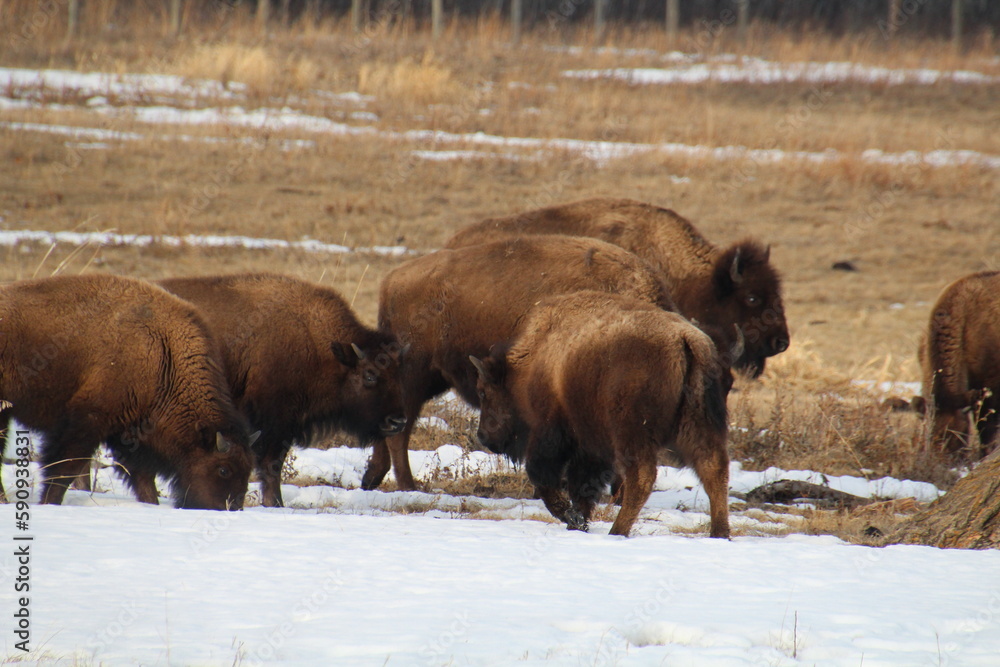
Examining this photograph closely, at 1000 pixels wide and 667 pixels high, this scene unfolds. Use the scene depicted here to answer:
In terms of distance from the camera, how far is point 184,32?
27797mm

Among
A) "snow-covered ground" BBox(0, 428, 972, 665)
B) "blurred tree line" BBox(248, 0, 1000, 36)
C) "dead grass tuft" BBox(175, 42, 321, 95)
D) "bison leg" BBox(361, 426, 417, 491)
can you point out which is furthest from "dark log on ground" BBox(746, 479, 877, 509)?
"blurred tree line" BBox(248, 0, 1000, 36)

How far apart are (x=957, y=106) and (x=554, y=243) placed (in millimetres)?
24112

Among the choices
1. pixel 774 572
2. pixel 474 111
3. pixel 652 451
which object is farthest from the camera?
pixel 474 111

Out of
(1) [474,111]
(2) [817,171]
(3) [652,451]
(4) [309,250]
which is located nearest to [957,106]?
(2) [817,171]

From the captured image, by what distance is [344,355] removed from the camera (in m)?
7.28

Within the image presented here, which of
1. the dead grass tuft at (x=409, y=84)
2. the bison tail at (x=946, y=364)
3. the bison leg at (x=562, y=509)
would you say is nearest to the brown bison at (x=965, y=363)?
the bison tail at (x=946, y=364)

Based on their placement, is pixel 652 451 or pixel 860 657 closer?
pixel 860 657

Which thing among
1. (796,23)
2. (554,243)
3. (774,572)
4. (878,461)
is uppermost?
(796,23)

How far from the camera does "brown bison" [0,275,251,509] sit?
18.6 ft

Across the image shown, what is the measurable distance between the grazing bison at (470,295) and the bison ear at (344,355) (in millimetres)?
445

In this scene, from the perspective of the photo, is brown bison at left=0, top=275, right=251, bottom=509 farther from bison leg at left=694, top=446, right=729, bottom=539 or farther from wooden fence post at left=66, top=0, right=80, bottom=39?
wooden fence post at left=66, top=0, right=80, bottom=39

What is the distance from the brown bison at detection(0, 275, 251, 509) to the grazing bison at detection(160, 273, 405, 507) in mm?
973

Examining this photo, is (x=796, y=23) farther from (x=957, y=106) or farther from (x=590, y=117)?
(x=590, y=117)

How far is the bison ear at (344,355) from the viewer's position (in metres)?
7.23
